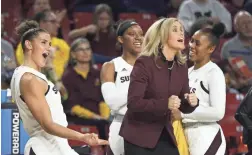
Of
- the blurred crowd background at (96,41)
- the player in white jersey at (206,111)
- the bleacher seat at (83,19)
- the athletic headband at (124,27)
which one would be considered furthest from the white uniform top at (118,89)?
the bleacher seat at (83,19)

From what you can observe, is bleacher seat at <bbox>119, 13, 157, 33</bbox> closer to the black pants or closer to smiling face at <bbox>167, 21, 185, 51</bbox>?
smiling face at <bbox>167, 21, 185, 51</bbox>

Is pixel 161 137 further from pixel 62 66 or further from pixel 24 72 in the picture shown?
pixel 62 66

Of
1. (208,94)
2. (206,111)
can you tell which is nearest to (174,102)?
(206,111)

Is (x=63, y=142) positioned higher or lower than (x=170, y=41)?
lower

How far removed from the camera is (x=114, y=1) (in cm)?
1093

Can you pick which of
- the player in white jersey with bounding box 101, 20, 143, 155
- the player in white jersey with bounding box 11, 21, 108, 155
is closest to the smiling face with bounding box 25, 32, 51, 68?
the player in white jersey with bounding box 11, 21, 108, 155

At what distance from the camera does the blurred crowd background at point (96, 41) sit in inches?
338

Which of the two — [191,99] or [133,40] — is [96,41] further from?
[191,99]

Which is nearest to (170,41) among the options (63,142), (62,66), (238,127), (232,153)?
(63,142)

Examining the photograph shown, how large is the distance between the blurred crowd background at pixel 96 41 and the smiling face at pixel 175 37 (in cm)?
261

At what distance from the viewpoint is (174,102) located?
16.7 feet

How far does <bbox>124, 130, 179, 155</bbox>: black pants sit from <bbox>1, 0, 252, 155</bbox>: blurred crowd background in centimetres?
256

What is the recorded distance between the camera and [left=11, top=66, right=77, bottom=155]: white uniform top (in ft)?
17.4

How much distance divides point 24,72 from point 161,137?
100cm
